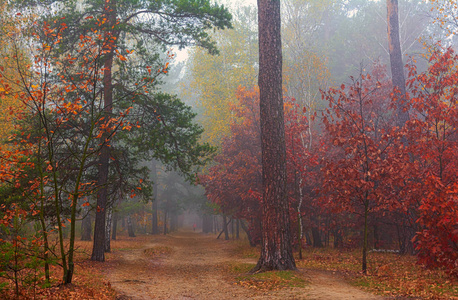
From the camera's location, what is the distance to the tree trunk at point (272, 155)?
879 cm

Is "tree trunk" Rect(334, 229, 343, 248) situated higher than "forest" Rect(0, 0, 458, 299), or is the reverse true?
"forest" Rect(0, 0, 458, 299)

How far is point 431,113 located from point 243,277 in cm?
646

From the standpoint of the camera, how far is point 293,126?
1404 cm

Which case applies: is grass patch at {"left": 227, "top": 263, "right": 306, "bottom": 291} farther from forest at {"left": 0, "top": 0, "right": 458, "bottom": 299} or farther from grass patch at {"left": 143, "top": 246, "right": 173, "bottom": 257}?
grass patch at {"left": 143, "top": 246, "right": 173, "bottom": 257}

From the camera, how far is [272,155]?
29.9 feet

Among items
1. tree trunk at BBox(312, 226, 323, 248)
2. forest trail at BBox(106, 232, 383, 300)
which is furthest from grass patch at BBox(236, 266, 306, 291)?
tree trunk at BBox(312, 226, 323, 248)

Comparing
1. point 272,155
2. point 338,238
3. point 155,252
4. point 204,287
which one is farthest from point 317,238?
point 204,287

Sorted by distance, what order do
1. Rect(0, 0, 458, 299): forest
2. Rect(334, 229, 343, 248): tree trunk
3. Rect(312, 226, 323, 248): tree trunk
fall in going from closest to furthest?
1. Rect(0, 0, 458, 299): forest
2. Rect(334, 229, 343, 248): tree trunk
3. Rect(312, 226, 323, 248): tree trunk

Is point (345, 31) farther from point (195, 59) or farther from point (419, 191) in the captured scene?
point (419, 191)

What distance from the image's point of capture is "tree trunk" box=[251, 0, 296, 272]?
28.8 feet

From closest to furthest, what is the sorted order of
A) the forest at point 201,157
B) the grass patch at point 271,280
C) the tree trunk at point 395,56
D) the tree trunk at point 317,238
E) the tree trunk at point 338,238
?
the forest at point 201,157, the grass patch at point 271,280, the tree trunk at point 395,56, the tree trunk at point 338,238, the tree trunk at point 317,238

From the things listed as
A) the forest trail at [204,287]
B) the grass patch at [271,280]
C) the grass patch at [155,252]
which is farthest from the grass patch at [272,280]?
the grass patch at [155,252]

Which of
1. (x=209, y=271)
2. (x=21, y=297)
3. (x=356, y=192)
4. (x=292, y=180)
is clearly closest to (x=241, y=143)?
(x=292, y=180)

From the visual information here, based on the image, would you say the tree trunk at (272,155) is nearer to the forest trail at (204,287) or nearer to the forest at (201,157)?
the forest at (201,157)
